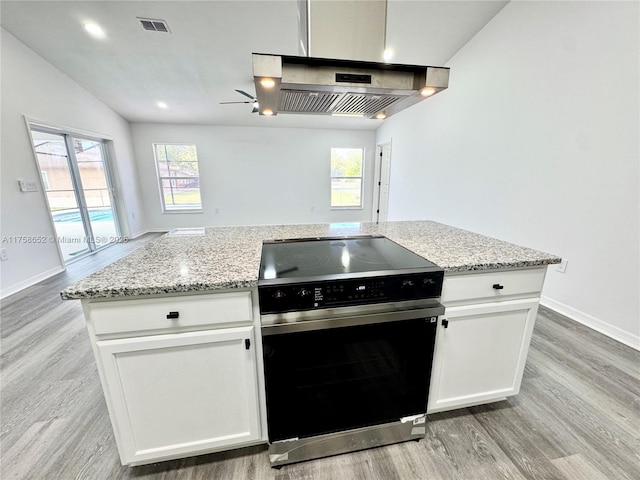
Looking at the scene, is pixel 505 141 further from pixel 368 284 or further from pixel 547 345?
pixel 368 284

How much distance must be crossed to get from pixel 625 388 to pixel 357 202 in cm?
560

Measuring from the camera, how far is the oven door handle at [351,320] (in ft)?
3.25

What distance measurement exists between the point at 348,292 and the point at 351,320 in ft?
0.37

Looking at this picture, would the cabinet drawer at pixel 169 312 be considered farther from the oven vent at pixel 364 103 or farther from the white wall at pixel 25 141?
the white wall at pixel 25 141

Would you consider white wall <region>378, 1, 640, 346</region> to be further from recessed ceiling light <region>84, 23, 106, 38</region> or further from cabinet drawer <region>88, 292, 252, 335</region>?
recessed ceiling light <region>84, 23, 106, 38</region>

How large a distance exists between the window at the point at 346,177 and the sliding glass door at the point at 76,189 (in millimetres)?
4651

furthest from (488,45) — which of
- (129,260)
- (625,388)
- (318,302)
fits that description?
(129,260)

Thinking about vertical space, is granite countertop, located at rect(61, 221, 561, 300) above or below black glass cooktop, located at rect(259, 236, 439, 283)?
above

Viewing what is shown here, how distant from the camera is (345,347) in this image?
109 cm

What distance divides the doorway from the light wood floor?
4.48m

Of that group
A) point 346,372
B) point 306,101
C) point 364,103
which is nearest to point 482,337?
point 346,372

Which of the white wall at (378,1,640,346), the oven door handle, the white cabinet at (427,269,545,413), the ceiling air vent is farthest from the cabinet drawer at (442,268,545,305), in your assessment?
the ceiling air vent

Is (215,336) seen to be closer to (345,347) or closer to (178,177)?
(345,347)

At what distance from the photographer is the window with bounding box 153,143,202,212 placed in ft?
18.9
